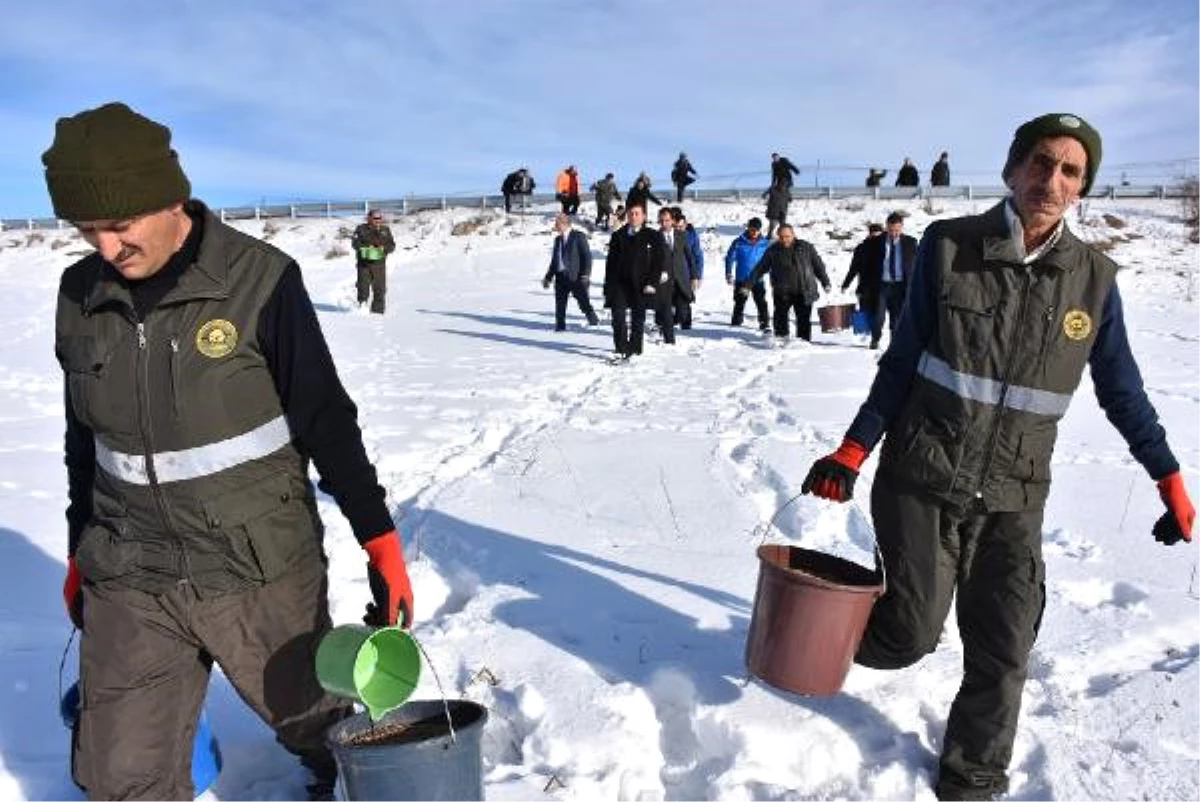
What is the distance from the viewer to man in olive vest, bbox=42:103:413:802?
2117 mm

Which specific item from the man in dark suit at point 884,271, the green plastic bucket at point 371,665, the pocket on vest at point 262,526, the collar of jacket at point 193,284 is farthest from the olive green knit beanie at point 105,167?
the man in dark suit at point 884,271

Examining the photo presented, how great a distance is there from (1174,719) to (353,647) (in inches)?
104

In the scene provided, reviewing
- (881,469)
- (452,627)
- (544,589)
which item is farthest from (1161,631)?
(452,627)

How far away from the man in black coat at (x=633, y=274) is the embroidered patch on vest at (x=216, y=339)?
29.0 feet

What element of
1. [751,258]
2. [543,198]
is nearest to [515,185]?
[543,198]

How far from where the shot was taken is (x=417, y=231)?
3019cm

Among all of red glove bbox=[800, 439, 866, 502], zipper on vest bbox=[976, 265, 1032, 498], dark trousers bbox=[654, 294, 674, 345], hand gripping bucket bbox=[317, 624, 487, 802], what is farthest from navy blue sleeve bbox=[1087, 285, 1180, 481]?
dark trousers bbox=[654, 294, 674, 345]

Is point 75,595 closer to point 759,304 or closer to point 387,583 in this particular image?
point 387,583

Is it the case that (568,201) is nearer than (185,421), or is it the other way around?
(185,421)

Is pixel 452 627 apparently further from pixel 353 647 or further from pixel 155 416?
pixel 155 416

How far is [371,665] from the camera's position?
2.30 meters

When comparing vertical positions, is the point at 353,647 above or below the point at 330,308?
above

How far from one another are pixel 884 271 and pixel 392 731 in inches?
387

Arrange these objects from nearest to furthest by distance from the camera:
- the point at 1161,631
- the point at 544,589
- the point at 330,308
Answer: the point at 1161,631 < the point at 544,589 < the point at 330,308
